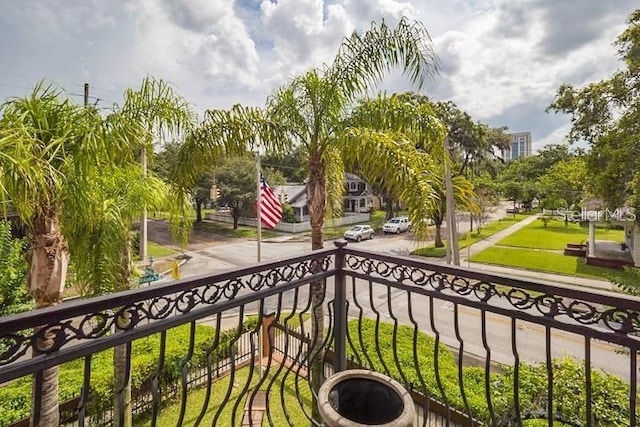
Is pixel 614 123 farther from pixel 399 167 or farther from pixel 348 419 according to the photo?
pixel 348 419

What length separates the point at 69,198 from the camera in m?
2.62

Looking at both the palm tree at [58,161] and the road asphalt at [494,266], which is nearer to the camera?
the palm tree at [58,161]

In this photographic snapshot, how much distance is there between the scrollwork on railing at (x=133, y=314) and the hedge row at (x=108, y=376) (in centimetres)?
295

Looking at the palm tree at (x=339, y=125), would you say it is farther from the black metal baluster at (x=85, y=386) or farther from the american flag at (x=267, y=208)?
the american flag at (x=267, y=208)

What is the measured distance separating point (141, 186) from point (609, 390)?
5804 mm

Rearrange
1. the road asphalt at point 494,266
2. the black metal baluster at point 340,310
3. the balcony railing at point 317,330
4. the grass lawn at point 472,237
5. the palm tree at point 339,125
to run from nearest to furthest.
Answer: the balcony railing at point 317,330 → the black metal baluster at point 340,310 → the palm tree at point 339,125 → the road asphalt at point 494,266 → the grass lawn at point 472,237

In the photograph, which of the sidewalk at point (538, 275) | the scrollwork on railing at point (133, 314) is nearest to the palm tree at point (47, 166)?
the scrollwork on railing at point (133, 314)

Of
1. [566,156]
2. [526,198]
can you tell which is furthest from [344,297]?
[566,156]

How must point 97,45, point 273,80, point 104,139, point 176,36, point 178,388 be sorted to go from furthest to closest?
point 178,388 → point 176,36 → point 273,80 → point 97,45 → point 104,139

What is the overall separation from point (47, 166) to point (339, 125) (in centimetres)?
299

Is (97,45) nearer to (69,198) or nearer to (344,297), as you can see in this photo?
(69,198)

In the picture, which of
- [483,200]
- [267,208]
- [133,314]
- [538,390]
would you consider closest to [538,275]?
[483,200]

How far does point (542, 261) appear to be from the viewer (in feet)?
45.4

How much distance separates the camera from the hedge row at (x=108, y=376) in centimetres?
472
